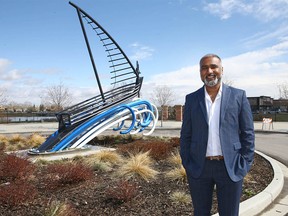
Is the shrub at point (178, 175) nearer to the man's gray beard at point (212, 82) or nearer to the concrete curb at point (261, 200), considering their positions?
the concrete curb at point (261, 200)

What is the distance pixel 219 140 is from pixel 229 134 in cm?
10

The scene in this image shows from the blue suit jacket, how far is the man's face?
149 mm

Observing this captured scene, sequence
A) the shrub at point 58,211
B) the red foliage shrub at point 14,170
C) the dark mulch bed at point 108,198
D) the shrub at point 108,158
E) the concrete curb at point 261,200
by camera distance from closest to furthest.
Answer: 1. the shrub at point 58,211
2. the dark mulch bed at point 108,198
3. the concrete curb at point 261,200
4. the red foliage shrub at point 14,170
5. the shrub at point 108,158

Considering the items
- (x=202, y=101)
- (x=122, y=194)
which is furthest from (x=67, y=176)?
(x=202, y=101)

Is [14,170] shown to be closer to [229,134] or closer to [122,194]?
[122,194]

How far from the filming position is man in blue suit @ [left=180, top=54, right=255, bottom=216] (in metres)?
2.75

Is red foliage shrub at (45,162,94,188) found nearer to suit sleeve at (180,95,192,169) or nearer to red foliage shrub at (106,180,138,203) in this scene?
red foliage shrub at (106,180,138,203)

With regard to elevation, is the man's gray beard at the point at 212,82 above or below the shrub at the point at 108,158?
above

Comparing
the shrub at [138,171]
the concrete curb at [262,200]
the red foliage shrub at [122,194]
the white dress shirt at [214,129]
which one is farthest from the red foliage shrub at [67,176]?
the white dress shirt at [214,129]

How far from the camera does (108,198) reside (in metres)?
4.73

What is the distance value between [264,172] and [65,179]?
455cm

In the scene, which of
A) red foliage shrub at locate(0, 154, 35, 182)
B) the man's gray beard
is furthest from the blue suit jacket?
red foliage shrub at locate(0, 154, 35, 182)

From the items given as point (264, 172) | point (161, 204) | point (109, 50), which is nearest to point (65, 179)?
point (161, 204)

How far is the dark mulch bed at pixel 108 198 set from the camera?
4.32 metres
